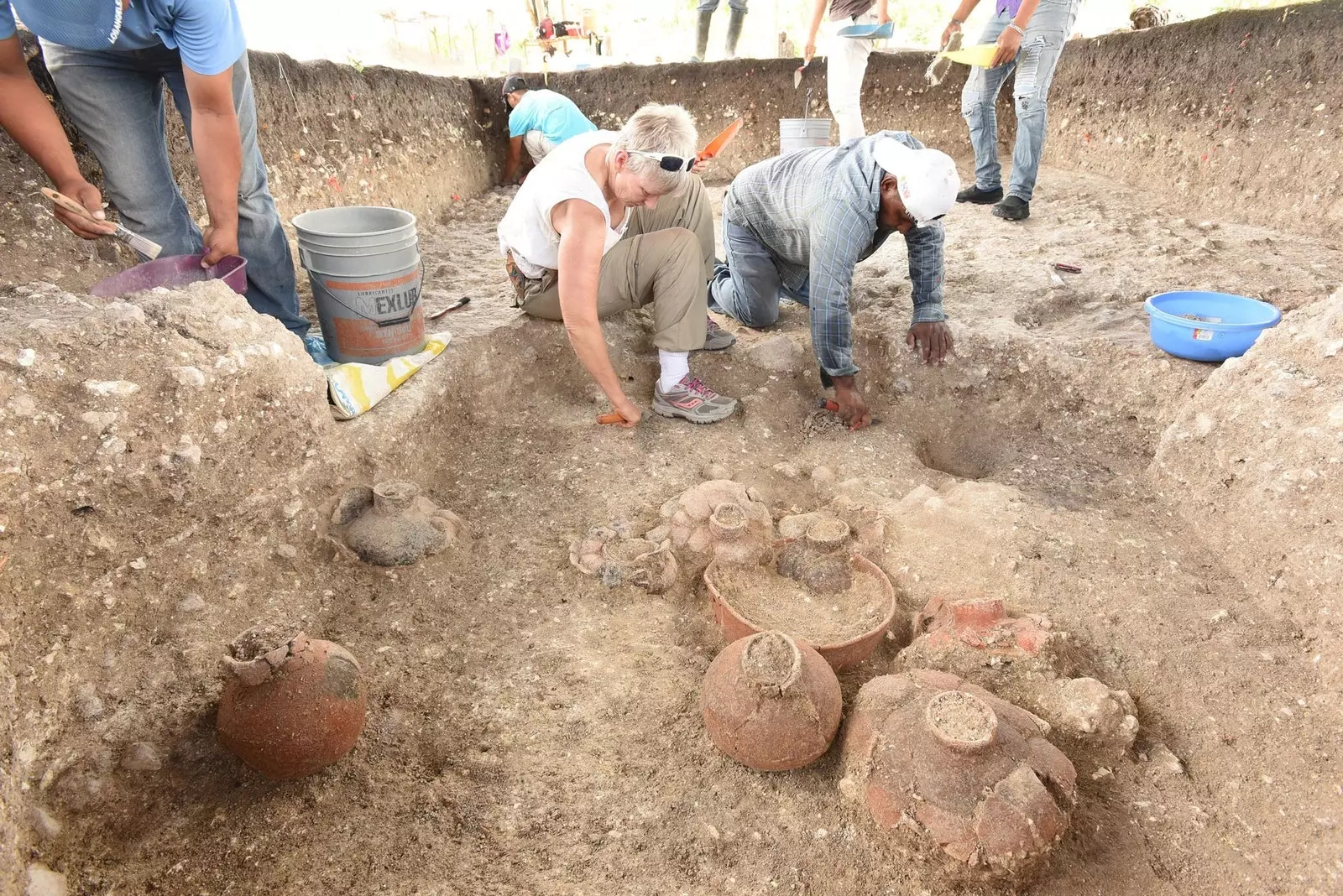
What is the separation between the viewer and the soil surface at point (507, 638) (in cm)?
148

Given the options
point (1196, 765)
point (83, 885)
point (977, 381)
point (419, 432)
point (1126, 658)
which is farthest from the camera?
point (977, 381)

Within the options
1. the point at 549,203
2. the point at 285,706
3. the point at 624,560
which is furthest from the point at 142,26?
the point at 624,560

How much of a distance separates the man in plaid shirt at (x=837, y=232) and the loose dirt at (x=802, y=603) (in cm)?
106

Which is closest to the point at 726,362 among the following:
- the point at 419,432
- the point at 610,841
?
the point at 419,432

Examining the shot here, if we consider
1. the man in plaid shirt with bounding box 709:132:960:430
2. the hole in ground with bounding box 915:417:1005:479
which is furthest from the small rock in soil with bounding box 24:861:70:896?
the hole in ground with bounding box 915:417:1005:479

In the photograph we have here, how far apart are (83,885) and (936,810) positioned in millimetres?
1629

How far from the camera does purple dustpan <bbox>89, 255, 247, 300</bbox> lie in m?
2.07

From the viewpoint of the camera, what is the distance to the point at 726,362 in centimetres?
333

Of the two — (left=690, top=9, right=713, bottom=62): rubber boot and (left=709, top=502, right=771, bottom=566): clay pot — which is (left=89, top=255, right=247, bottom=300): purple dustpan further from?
(left=690, top=9, right=713, bottom=62): rubber boot

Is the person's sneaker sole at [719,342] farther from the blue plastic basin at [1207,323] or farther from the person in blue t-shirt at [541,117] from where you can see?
the person in blue t-shirt at [541,117]

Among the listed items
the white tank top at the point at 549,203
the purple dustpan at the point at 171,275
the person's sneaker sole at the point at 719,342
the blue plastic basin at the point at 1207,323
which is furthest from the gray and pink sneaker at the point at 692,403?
the blue plastic basin at the point at 1207,323

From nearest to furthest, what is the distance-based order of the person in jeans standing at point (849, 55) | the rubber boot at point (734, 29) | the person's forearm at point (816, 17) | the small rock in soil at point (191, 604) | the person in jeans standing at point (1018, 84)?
the small rock in soil at point (191, 604), the person in jeans standing at point (1018, 84), the person in jeans standing at point (849, 55), the person's forearm at point (816, 17), the rubber boot at point (734, 29)

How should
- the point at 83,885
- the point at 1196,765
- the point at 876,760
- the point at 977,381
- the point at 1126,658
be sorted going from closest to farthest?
1. the point at 83,885
2. the point at 876,760
3. the point at 1196,765
4. the point at 1126,658
5. the point at 977,381

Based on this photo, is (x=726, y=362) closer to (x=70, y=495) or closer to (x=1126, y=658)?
(x=1126, y=658)
